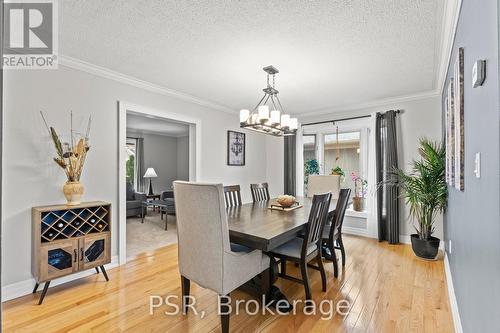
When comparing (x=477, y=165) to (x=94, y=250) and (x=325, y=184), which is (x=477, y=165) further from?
(x=94, y=250)

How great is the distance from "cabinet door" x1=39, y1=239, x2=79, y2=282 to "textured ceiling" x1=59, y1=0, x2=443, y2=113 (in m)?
1.92

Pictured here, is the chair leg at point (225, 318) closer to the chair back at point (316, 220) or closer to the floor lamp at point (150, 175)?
the chair back at point (316, 220)

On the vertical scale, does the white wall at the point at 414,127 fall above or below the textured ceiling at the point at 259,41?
below

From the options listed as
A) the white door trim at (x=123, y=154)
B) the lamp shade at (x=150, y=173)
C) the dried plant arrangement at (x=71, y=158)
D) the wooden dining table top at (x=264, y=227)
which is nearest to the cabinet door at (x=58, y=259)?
the dried plant arrangement at (x=71, y=158)

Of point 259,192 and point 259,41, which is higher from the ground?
point 259,41

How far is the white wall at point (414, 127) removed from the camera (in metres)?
3.83

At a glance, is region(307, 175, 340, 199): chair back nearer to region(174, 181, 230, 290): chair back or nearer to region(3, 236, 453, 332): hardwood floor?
region(3, 236, 453, 332): hardwood floor

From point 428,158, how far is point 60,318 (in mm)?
4203

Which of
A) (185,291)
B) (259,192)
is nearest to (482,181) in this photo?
(185,291)

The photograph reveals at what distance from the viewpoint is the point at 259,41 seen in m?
2.39

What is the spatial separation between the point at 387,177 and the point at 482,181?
3082mm

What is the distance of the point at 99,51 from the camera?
262 cm

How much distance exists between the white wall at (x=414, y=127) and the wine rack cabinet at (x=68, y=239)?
4193mm

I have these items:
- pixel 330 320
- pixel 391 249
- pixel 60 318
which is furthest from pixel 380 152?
pixel 60 318
